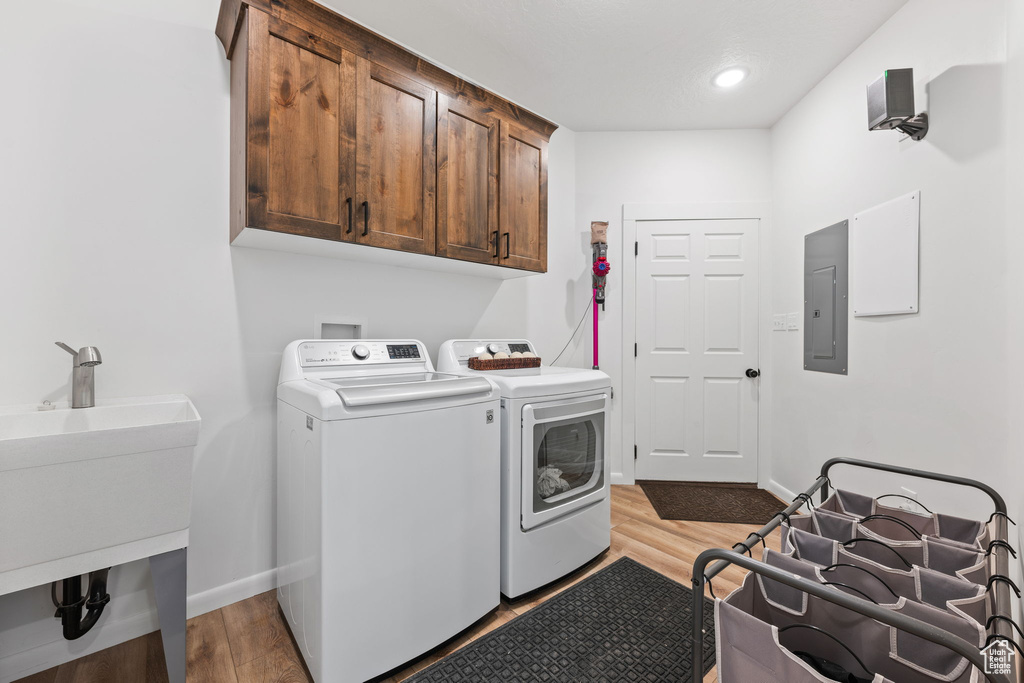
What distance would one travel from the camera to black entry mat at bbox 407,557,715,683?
4.81ft

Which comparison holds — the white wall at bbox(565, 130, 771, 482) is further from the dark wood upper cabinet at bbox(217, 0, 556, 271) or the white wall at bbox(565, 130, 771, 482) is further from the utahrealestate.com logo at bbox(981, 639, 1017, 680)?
the utahrealestate.com logo at bbox(981, 639, 1017, 680)

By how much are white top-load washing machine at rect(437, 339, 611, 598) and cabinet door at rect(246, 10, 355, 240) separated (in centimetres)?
93

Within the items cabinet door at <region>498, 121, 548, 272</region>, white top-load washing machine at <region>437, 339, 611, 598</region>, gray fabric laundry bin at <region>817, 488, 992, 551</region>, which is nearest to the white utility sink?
white top-load washing machine at <region>437, 339, 611, 598</region>

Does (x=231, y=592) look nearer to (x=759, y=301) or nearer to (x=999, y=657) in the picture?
(x=999, y=657)

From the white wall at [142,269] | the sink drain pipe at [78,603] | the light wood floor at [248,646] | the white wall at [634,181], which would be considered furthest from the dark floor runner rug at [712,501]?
the sink drain pipe at [78,603]

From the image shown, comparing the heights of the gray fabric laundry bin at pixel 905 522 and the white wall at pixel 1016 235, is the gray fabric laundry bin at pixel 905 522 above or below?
below

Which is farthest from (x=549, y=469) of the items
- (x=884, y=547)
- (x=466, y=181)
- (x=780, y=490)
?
(x=780, y=490)

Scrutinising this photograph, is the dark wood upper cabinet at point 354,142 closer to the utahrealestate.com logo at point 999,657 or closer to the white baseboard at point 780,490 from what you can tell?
the utahrealestate.com logo at point 999,657

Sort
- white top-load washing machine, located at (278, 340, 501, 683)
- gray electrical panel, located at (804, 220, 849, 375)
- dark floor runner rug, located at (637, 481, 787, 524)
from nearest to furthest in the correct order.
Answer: white top-load washing machine, located at (278, 340, 501, 683) → gray electrical panel, located at (804, 220, 849, 375) → dark floor runner rug, located at (637, 481, 787, 524)

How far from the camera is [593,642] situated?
1623mm

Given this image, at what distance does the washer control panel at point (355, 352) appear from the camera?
73.4 inches

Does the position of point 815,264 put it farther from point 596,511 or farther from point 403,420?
point 403,420

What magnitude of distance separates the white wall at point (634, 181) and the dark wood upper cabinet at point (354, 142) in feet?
4.00

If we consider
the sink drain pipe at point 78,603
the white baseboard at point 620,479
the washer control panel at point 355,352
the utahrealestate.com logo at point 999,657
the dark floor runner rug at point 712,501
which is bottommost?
the dark floor runner rug at point 712,501
